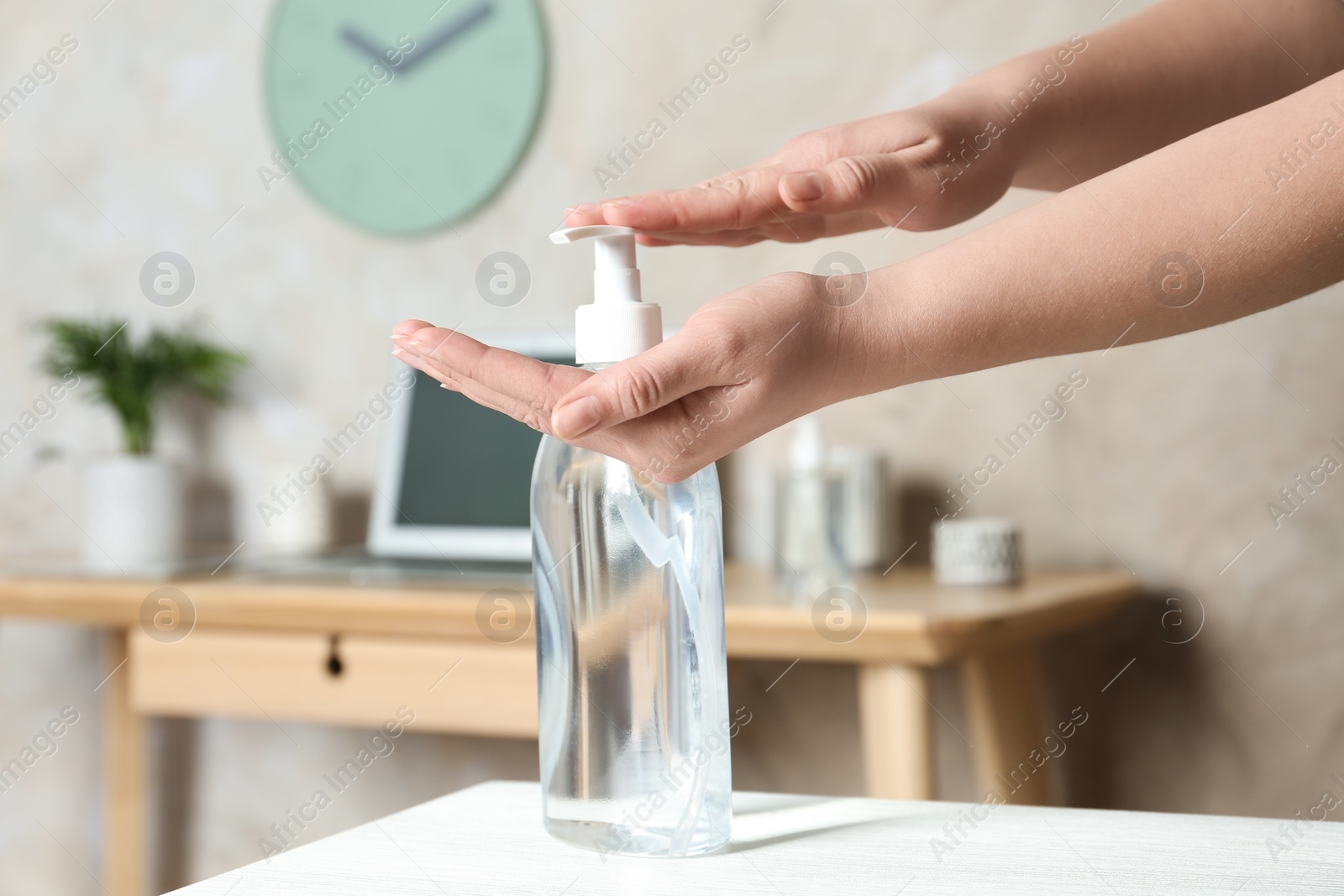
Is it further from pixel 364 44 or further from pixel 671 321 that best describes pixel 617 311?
pixel 364 44

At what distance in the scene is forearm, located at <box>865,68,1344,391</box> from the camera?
1.27 ft

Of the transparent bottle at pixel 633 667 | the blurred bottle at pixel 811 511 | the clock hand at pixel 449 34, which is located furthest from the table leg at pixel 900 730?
the clock hand at pixel 449 34

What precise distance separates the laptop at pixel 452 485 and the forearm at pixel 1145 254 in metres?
0.97

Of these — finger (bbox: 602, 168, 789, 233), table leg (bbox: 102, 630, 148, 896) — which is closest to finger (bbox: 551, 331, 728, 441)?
finger (bbox: 602, 168, 789, 233)

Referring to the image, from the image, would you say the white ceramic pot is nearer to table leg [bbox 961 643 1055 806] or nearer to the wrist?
table leg [bbox 961 643 1055 806]

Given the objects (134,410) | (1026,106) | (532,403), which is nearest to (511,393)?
(532,403)

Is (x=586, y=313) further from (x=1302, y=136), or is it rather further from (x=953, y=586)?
(x=953, y=586)

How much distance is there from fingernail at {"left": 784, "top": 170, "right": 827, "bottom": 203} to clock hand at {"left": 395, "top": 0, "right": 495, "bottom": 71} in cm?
113

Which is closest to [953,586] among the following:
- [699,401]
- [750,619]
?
[750,619]

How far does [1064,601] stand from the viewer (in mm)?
1069

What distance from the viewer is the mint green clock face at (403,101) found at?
4.98ft

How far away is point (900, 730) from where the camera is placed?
1004 millimetres

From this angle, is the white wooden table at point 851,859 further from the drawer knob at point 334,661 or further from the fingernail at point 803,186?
the drawer knob at point 334,661

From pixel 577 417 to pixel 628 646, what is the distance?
9 cm
